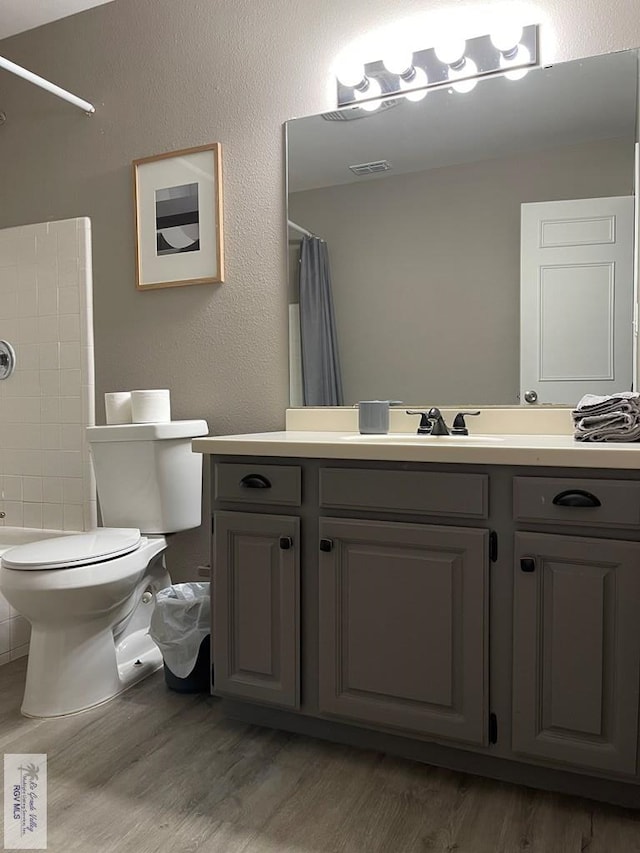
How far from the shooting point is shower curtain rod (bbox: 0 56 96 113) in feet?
7.84

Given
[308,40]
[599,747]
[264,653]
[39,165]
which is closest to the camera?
[599,747]

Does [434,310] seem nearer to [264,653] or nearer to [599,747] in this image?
[264,653]

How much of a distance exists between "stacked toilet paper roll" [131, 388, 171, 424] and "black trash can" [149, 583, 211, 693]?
0.64 metres

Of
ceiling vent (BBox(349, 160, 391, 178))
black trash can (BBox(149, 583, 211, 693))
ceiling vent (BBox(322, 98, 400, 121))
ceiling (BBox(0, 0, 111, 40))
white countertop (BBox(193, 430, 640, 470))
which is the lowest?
black trash can (BBox(149, 583, 211, 693))

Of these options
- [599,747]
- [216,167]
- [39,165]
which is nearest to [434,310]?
[216,167]

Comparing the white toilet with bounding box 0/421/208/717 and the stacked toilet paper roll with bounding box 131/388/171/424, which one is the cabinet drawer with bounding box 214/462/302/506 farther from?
the stacked toilet paper roll with bounding box 131/388/171/424

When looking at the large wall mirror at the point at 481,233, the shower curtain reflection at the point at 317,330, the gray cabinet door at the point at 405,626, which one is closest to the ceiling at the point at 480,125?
the large wall mirror at the point at 481,233

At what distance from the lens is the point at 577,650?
1.51 m

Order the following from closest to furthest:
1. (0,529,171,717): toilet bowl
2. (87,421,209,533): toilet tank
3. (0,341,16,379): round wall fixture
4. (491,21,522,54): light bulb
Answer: (0,529,171,717): toilet bowl
(491,21,522,54): light bulb
(87,421,209,533): toilet tank
(0,341,16,379): round wall fixture

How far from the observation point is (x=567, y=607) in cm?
151

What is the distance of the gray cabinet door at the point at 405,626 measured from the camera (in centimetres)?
161

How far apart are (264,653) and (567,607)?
31.6 inches

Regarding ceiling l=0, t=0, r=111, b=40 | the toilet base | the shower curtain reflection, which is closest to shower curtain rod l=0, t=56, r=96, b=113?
ceiling l=0, t=0, r=111, b=40

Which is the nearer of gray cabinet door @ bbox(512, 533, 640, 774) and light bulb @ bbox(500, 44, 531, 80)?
gray cabinet door @ bbox(512, 533, 640, 774)
